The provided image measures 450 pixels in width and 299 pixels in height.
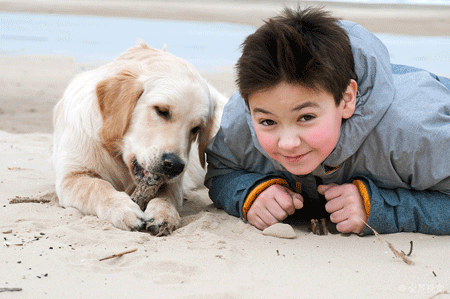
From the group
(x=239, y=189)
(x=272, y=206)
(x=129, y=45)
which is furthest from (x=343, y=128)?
(x=129, y=45)

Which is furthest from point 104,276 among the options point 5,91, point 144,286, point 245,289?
point 5,91

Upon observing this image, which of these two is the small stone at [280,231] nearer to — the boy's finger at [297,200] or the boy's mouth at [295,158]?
the boy's finger at [297,200]

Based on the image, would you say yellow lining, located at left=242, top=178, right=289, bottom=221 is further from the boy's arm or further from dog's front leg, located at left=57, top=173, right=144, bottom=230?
dog's front leg, located at left=57, top=173, right=144, bottom=230

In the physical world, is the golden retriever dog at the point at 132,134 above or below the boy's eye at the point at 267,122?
below

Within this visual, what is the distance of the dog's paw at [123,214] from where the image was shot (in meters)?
3.05

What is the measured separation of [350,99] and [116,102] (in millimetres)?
1537

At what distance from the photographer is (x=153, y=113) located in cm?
344

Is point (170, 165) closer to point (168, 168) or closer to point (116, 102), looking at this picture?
point (168, 168)

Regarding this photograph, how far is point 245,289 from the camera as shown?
217cm

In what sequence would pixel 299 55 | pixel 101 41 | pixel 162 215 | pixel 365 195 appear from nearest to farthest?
pixel 299 55
pixel 365 195
pixel 162 215
pixel 101 41

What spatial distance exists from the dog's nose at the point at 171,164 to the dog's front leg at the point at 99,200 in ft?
0.94

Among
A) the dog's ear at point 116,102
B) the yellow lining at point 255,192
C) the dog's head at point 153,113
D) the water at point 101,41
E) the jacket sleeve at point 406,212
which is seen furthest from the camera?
the water at point 101,41

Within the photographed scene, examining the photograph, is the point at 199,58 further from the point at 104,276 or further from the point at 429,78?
the point at 104,276

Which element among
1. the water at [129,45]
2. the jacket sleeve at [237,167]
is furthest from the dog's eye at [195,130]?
the water at [129,45]
